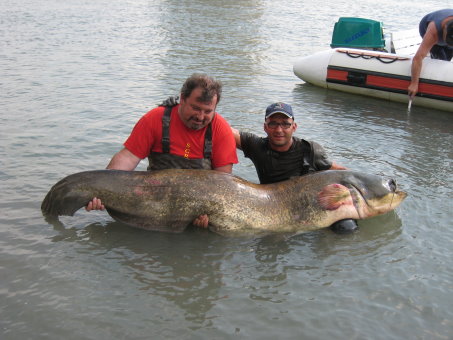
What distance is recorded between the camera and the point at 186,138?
4742mm

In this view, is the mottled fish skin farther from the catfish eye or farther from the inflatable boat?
the inflatable boat

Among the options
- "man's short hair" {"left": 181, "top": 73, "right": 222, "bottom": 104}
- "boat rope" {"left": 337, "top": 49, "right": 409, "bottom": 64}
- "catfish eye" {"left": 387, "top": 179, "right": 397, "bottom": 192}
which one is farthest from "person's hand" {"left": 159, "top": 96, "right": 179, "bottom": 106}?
"boat rope" {"left": 337, "top": 49, "right": 409, "bottom": 64}

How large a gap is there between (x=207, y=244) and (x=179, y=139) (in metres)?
0.97

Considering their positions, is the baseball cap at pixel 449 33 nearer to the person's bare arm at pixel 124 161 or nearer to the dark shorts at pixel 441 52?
the dark shorts at pixel 441 52

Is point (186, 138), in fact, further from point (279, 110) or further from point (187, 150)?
point (279, 110)

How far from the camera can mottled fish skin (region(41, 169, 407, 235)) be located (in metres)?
4.44

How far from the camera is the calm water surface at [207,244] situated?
3.67m

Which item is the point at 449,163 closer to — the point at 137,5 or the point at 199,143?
the point at 199,143

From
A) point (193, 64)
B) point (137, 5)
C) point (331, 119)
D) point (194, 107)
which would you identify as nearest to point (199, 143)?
point (194, 107)

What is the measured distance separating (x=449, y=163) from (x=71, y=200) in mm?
4976

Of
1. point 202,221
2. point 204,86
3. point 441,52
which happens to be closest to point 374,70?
point 441,52

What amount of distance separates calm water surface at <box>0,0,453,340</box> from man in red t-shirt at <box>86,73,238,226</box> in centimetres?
55

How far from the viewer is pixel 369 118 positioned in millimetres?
8953

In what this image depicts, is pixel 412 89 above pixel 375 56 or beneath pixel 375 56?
beneath
